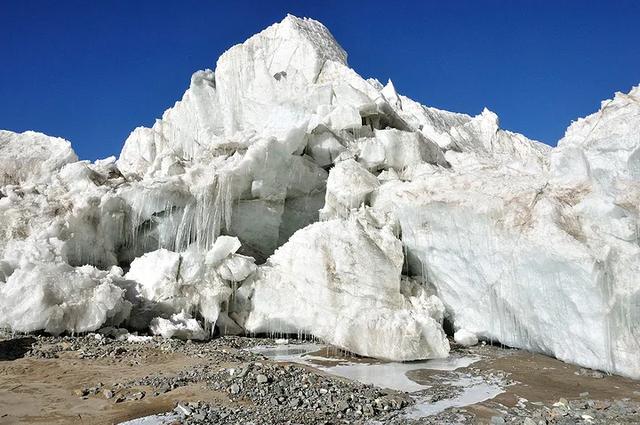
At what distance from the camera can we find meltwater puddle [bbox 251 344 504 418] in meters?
10.2

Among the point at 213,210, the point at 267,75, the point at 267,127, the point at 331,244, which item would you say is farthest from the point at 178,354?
the point at 267,75

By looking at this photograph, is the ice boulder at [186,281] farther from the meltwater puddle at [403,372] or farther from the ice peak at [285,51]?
the ice peak at [285,51]

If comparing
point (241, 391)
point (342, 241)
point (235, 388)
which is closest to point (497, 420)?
point (241, 391)

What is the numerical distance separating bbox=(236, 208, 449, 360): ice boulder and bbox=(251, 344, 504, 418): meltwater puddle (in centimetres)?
126

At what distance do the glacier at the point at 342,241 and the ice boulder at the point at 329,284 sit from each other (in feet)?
0.17

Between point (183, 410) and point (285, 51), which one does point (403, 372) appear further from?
point (285, 51)

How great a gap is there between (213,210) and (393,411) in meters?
12.6

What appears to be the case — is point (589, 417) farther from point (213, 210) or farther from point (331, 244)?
point (213, 210)

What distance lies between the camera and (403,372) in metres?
12.7

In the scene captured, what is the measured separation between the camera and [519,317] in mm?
15617

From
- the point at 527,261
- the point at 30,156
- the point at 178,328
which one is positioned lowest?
the point at 178,328

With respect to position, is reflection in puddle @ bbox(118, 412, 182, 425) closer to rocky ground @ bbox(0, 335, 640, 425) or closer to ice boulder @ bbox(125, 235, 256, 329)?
rocky ground @ bbox(0, 335, 640, 425)

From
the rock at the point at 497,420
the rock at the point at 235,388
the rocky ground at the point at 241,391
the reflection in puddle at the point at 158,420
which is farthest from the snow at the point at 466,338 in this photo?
the reflection in puddle at the point at 158,420

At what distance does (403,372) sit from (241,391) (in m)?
4.64
